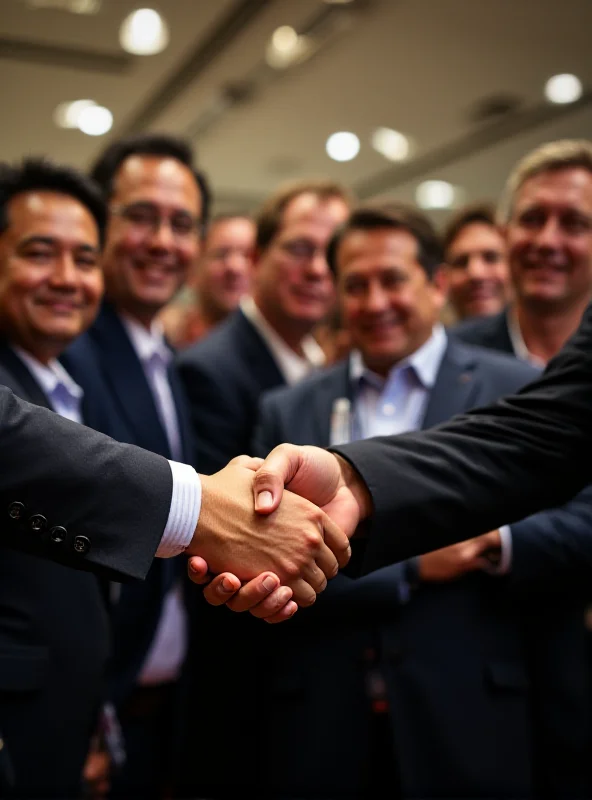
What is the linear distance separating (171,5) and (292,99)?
1.64 metres

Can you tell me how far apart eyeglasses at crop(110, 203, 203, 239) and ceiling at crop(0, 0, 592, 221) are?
22.1 inches

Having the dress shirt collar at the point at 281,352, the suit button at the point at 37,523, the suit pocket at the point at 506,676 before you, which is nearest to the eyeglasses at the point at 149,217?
the dress shirt collar at the point at 281,352

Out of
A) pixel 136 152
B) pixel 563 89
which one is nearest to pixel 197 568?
pixel 136 152

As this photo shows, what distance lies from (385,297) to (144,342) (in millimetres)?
660

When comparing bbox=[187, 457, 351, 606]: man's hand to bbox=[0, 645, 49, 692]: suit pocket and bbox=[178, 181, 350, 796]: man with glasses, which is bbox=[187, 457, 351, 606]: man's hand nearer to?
bbox=[0, 645, 49, 692]: suit pocket

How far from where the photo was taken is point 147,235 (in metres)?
2.39

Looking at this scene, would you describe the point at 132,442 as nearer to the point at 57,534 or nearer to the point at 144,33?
the point at 57,534

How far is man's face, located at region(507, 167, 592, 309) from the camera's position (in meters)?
2.24

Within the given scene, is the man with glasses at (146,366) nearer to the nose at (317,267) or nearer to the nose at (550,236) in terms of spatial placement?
the nose at (317,267)

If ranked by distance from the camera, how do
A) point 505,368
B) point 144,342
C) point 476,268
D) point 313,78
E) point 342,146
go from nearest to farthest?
point 505,368 < point 144,342 < point 476,268 < point 313,78 < point 342,146

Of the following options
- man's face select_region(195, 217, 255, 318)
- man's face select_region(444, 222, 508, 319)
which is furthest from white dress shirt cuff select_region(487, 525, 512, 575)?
man's face select_region(195, 217, 255, 318)

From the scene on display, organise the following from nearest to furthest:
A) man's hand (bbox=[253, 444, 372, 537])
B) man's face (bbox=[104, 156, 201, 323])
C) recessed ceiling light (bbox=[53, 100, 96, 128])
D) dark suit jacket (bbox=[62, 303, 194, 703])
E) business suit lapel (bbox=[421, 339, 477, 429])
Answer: man's hand (bbox=[253, 444, 372, 537]), business suit lapel (bbox=[421, 339, 477, 429]), dark suit jacket (bbox=[62, 303, 194, 703]), man's face (bbox=[104, 156, 201, 323]), recessed ceiling light (bbox=[53, 100, 96, 128])

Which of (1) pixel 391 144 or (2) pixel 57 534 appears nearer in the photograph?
(2) pixel 57 534

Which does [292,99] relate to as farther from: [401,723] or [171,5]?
[401,723]
